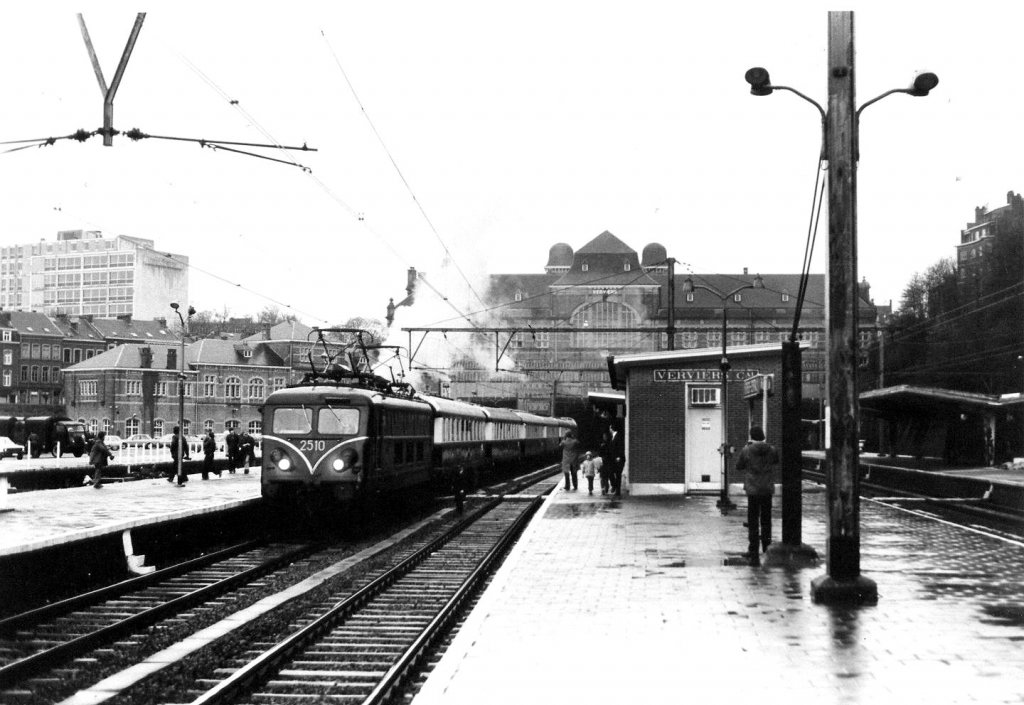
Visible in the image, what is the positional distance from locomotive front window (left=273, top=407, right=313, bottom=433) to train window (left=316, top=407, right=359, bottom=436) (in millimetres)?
199

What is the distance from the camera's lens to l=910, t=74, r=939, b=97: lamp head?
11.8 m

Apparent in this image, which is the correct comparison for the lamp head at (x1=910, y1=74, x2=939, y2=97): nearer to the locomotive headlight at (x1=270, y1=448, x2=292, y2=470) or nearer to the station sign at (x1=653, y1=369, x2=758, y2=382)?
the locomotive headlight at (x1=270, y1=448, x2=292, y2=470)

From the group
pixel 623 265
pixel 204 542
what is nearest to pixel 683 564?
pixel 204 542

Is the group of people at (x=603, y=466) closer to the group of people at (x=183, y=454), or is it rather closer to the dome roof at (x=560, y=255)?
the group of people at (x=183, y=454)

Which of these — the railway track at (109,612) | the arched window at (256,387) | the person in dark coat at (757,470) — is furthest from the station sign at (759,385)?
the arched window at (256,387)

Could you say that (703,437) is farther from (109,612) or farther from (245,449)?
(109,612)

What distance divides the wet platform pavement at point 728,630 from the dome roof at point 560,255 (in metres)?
111

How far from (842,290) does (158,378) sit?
88673 millimetres

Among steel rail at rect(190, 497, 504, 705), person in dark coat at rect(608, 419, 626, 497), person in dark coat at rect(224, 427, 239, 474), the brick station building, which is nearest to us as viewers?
steel rail at rect(190, 497, 504, 705)

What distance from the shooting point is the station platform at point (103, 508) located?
14914 mm

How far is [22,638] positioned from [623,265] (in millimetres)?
108490

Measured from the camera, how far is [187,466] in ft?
130

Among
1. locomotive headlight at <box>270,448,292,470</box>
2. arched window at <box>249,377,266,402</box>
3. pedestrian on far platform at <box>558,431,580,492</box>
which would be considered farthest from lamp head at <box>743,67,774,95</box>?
arched window at <box>249,377,266,402</box>

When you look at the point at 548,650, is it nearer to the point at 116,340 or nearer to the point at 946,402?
the point at 946,402
